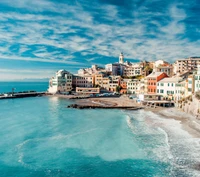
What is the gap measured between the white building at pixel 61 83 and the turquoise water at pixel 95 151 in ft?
225

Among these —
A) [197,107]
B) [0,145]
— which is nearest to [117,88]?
[197,107]

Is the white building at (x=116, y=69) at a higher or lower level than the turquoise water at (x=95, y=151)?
higher

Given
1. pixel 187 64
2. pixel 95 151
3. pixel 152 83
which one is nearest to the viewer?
pixel 95 151

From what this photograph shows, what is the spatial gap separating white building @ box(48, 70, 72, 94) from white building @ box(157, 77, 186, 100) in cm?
5185

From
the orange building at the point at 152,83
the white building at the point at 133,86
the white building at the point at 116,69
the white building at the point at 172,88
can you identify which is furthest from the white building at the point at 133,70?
the white building at the point at 172,88

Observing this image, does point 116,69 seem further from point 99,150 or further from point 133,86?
point 99,150

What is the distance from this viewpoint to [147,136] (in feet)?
103

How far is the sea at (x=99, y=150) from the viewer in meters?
20.8

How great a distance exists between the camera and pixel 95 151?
25750mm

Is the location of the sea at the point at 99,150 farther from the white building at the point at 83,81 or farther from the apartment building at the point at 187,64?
the white building at the point at 83,81

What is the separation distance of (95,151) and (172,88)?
4695 centimetres

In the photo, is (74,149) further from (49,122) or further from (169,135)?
(49,122)

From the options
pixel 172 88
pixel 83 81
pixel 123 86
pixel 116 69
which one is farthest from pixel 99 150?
pixel 116 69

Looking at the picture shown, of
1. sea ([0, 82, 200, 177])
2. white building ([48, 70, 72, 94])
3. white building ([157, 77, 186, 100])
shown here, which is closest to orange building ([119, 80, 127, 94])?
white building ([48, 70, 72, 94])
